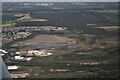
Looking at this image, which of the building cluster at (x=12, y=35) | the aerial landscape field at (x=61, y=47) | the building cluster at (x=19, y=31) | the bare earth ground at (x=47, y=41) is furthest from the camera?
the building cluster at (x=19, y=31)

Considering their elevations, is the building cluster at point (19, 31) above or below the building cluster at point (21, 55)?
above

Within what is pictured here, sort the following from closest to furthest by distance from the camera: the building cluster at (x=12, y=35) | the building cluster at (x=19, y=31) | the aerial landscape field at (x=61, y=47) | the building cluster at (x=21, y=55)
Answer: the aerial landscape field at (x=61, y=47)
the building cluster at (x=21, y=55)
the building cluster at (x=12, y=35)
the building cluster at (x=19, y=31)

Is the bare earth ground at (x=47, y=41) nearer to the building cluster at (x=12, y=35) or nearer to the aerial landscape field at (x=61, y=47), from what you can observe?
the aerial landscape field at (x=61, y=47)

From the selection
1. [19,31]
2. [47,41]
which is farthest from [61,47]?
[19,31]

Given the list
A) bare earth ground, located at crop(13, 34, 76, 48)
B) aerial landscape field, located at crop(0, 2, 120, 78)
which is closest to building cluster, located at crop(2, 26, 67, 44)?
aerial landscape field, located at crop(0, 2, 120, 78)

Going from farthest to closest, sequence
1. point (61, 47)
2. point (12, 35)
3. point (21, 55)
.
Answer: point (12, 35)
point (61, 47)
point (21, 55)

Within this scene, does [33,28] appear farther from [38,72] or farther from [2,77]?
[2,77]

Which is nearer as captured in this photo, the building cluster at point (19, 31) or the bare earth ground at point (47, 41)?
the bare earth ground at point (47, 41)

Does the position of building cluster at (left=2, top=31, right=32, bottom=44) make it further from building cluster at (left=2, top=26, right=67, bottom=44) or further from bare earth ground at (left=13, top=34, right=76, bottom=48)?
bare earth ground at (left=13, top=34, right=76, bottom=48)

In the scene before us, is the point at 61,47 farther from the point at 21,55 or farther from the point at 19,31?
the point at 19,31

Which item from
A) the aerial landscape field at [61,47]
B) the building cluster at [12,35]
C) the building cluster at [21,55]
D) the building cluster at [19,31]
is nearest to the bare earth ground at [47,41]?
the aerial landscape field at [61,47]
